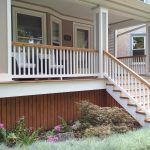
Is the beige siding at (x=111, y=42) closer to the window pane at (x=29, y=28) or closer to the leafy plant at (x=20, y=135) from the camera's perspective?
the window pane at (x=29, y=28)

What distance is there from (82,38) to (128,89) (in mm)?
5386

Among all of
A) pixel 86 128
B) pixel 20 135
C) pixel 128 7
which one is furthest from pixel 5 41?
pixel 128 7

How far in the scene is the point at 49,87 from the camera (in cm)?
768

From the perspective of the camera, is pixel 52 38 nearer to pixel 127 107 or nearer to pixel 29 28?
pixel 29 28

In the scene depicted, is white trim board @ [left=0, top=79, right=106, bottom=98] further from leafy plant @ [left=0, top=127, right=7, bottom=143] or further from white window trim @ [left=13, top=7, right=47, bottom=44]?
white window trim @ [left=13, top=7, right=47, bottom=44]

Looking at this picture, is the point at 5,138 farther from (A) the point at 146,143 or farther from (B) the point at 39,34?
(B) the point at 39,34

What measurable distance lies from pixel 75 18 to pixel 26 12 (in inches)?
131

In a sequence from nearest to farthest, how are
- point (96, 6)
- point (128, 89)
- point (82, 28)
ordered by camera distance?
point (128, 89) → point (96, 6) → point (82, 28)

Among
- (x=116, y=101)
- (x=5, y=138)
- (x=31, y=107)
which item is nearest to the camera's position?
(x=5, y=138)

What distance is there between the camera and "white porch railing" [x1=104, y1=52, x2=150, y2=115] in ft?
26.3

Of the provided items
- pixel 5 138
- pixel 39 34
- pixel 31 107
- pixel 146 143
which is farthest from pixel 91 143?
pixel 39 34

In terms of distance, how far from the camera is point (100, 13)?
951 centimetres

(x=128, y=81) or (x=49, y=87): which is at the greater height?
(x=128, y=81)

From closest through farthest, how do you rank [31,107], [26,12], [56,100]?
[31,107] → [56,100] → [26,12]
